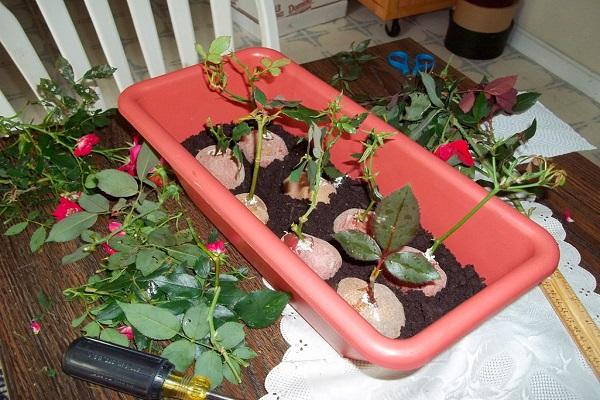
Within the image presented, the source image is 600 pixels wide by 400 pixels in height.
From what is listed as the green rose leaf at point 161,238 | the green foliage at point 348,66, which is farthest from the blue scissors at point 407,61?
the green rose leaf at point 161,238

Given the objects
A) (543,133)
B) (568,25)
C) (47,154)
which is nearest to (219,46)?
(47,154)

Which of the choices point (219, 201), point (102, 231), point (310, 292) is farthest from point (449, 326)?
point (102, 231)

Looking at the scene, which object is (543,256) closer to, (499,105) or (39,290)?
(499,105)

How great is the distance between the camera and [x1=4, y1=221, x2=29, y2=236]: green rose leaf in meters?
0.51

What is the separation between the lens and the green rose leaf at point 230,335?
418mm

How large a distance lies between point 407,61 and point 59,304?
0.60m

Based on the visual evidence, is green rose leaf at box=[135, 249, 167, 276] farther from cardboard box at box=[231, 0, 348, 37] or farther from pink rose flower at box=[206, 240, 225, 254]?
cardboard box at box=[231, 0, 348, 37]

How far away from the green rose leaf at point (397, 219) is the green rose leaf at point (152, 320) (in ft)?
0.63

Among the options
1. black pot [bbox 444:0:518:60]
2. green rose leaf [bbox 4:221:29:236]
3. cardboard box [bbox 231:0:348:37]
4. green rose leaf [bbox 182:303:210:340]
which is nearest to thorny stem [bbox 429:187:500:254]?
green rose leaf [bbox 182:303:210:340]

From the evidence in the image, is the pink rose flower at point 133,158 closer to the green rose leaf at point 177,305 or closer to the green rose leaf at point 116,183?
the green rose leaf at point 116,183

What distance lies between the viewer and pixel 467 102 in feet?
1.98

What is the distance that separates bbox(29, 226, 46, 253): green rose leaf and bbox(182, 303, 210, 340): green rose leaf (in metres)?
0.19

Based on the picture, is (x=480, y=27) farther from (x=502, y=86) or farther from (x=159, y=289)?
(x=159, y=289)

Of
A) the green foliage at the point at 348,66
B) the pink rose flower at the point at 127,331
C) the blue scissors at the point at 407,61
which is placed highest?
the pink rose flower at the point at 127,331
